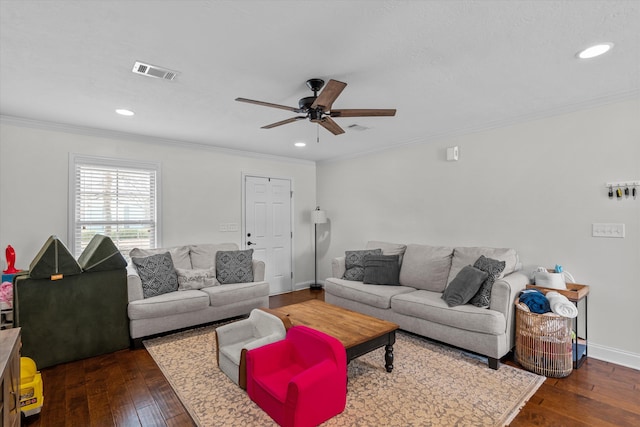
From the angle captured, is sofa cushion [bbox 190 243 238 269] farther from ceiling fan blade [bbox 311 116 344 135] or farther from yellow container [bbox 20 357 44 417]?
ceiling fan blade [bbox 311 116 344 135]

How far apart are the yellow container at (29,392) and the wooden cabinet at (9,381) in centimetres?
45

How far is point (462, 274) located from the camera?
329 centimetres

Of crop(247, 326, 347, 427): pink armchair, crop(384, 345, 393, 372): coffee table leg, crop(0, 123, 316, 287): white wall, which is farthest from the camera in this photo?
crop(0, 123, 316, 287): white wall

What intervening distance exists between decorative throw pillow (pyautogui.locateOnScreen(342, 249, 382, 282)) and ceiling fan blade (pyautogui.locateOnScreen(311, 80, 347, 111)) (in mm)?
2507

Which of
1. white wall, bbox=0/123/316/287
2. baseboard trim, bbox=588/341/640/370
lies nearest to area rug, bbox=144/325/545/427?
baseboard trim, bbox=588/341/640/370

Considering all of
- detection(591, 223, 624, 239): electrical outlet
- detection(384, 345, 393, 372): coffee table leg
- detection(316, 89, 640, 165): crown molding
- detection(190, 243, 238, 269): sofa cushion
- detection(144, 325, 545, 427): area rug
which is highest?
detection(316, 89, 640, 165): crown molding

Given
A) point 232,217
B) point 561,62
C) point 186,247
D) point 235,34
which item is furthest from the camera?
point 232,217

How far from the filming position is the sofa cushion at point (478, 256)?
335cm

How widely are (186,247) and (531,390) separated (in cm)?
409

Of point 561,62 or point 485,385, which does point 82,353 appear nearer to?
point 485,385

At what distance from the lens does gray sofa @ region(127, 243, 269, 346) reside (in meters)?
3.36

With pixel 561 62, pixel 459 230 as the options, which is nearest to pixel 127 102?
pixel 561 62

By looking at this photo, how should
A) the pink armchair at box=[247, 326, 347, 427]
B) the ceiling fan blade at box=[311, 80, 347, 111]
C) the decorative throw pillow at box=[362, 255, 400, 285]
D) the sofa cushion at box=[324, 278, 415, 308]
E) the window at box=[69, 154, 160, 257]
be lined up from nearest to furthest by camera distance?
1. the pink armchair at box=[247, 326, 347, 427]
2. the ceiling fan blade at box=[311, 80, 347, 111]
3. the sofa cushion at box=[324, 278, 415, 308]
4. the window at box=[69, 154, 160, 257]
5. the decorative throw pillow at box=[362, 255, 400, 285]

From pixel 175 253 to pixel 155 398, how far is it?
2.15 m
